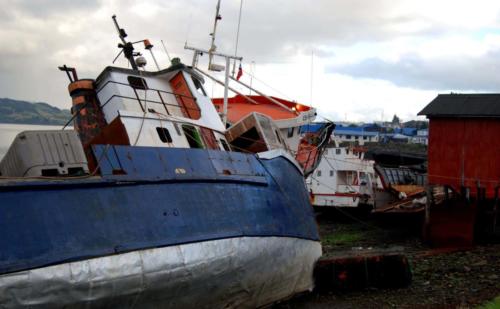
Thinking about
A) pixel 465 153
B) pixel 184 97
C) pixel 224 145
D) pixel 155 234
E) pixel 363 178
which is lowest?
pixel 363 178

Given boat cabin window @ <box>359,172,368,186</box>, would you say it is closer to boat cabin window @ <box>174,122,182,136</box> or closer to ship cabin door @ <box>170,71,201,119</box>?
ship cabin door @ <box>170,71,201,119</box>

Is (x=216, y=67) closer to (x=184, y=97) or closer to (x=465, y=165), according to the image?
(x=184, y=97)

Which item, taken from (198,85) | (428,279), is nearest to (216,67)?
(198,85)

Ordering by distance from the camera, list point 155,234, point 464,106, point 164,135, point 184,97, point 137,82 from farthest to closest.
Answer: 1. point 464,106
2. point 184,97
3. point 137,82
4. point 164,135
5. point 155,234

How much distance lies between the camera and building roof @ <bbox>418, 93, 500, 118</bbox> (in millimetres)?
21102

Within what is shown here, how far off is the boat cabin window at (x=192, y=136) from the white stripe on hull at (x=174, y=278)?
2221 millimetres

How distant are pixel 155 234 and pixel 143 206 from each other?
1.48 feet

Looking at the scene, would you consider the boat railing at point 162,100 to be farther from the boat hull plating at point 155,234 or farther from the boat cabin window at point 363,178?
the boat cabin window at point 363,178

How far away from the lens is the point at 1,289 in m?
6.73

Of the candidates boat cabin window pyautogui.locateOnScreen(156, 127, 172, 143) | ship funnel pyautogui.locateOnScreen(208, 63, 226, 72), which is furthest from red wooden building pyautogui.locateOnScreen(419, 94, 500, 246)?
boat cabin window pyautogui.locateOnScreen(156, 127, 172, 143)

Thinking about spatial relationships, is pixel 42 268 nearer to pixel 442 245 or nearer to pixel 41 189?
pixel 41 189

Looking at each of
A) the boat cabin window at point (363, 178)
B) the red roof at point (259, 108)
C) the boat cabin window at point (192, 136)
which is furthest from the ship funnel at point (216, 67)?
the boat cabin window at point (363, 178)

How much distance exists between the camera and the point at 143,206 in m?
8.60

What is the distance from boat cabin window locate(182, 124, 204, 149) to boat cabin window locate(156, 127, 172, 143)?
1.55ft
